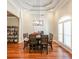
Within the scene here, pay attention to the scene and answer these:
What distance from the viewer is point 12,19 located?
11164 millimetres

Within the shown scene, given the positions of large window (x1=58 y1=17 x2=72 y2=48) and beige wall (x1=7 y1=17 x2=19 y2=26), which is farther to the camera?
beige wall (x1=7 y1=17 x2=19 y2=26)

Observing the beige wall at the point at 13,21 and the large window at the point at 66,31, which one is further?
the beige wall at the point at 13,21

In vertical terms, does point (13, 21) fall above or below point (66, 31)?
above

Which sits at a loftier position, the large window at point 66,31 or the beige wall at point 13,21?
the beige wall at point 13,21

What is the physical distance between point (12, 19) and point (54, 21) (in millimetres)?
3985

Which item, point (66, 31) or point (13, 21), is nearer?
point (66, 31)

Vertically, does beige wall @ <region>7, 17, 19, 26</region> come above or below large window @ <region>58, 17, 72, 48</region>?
above

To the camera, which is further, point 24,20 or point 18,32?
point 24,20
